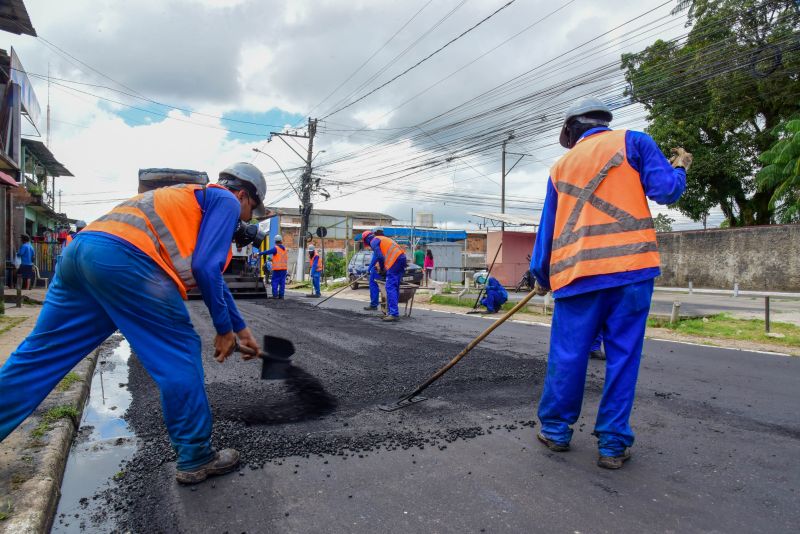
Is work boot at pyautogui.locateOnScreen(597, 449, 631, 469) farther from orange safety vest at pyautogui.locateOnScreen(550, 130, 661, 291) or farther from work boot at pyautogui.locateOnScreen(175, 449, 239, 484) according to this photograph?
work boot at pyautogui.locateOnScreen(175, 449, 239, 484)

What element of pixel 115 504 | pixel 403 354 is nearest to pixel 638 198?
pixel 115 504

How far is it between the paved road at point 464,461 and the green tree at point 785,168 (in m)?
16.2

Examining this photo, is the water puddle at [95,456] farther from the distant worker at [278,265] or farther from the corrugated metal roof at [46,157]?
the corrugated metal roof at [46,157]

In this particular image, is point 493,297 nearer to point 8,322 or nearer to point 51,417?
point 8,322

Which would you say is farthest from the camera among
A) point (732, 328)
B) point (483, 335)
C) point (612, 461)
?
point (732, 328)

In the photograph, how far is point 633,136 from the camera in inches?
108

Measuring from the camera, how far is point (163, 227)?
2.36 m

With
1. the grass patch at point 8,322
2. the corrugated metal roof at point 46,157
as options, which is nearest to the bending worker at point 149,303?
the grass patch at point 8,322

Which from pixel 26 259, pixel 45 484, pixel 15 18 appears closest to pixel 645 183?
pixel 45 484

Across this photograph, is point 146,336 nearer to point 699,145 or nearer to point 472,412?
point 472,412

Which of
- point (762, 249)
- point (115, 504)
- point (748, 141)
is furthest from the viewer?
point (748, 141)

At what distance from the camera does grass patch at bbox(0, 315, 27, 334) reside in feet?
22.2

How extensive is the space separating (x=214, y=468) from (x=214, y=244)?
1034 mm

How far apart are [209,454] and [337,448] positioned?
2.14 ft
